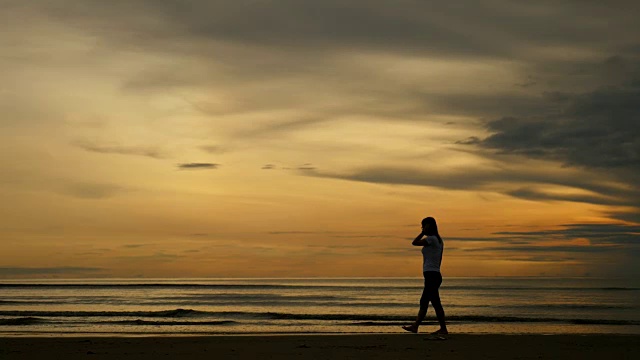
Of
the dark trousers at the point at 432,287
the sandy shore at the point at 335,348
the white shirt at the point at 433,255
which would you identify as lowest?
the sandy shore at the point at 335,348

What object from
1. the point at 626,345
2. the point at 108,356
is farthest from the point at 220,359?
the point at 626,345

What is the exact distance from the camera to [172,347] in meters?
12.9

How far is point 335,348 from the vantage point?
40.8ft

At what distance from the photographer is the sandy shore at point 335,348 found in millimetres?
11531

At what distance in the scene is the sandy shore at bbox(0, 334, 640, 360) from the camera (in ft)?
37.8

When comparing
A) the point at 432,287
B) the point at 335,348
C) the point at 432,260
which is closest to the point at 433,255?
the point at 432,260

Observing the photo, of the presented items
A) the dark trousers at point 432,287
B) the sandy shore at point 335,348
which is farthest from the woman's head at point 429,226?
the sandy shore at point 335,348

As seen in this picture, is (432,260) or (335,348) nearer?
(335,348)

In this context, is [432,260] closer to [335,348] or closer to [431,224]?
[431,224]

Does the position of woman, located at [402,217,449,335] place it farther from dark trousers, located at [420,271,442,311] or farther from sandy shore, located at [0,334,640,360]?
sandy shore, located at [0,334,640,360]

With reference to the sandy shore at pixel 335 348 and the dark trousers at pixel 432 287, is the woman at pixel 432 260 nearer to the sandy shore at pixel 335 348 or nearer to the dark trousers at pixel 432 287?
the dark trousers at pixel 432 287

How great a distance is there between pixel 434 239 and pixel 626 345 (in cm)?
403

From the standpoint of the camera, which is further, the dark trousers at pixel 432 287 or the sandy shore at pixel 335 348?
the dark trousers at pixel 432 287

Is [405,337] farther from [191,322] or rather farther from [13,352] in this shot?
[191,322]
